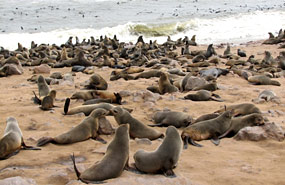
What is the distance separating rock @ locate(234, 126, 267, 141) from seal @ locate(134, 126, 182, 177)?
4.77 ft

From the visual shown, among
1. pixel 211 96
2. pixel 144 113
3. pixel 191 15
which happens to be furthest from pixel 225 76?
pixel 191 15

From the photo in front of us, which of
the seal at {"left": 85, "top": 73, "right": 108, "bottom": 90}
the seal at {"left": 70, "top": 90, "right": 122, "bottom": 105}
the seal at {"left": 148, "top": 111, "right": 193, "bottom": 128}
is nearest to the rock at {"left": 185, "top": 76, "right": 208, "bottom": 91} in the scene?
the seal at {"left": 85, "top": 73, "right": 108, "bottom": 90}

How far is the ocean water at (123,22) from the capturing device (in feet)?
77.2

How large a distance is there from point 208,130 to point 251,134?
57 cm

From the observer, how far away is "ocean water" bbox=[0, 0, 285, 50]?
2353cm

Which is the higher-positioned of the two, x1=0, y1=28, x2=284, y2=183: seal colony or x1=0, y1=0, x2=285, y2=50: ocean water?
x1=0, y1=0, x2=285, y2=50: ocean water

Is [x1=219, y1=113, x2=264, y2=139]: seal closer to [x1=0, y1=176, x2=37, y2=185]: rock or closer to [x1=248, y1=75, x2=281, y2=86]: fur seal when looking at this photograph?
[x1=0, y1=176, x2=37, y2=185]: rock

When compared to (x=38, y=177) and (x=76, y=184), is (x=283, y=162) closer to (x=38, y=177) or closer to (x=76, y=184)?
(x=76, y=184)

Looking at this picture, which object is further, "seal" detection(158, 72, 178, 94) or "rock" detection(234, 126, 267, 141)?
"seal" detection(158, 72, 178, 94)

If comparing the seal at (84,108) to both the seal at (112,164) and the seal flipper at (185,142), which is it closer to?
the seal flipper at (185,142)

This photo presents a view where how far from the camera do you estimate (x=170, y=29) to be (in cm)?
2697

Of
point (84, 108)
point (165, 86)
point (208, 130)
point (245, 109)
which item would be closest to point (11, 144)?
point (84, 108)

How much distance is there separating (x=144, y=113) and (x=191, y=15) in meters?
27.6

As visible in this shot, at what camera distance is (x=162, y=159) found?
11.9 ft
